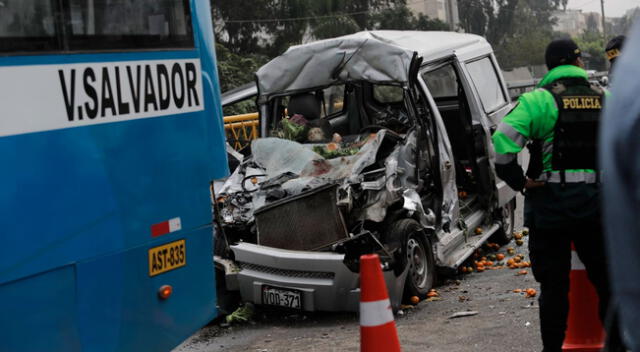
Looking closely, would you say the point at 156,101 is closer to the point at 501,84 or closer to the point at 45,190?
the point at 45,190

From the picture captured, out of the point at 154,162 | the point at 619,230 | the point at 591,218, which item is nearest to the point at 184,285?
the point at 154,162

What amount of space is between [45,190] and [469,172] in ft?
20.9

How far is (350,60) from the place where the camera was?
348 inches

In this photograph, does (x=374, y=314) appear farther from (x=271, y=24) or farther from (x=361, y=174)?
(x=271, y=24)

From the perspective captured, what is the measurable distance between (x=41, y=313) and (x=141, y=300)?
727 mm

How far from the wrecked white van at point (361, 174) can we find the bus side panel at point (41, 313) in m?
2.91

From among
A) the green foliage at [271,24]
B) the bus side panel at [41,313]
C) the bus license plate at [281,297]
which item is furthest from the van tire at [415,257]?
the green foliage at [271,24]

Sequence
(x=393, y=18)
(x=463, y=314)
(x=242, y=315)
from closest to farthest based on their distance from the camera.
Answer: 1. (x=463, y=314)
2. (x=242, y=315)
3. (x=393, y=18)

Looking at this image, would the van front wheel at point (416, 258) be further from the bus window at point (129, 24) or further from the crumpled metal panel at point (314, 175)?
the bus window at point (129, 24)

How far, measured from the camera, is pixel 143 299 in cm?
500

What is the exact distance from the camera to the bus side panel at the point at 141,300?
464 centimetres

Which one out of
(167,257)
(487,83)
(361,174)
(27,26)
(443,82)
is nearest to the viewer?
(27,26)

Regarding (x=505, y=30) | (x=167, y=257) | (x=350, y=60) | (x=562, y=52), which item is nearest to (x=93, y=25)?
(x=167, y=257)

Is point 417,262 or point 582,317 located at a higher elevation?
point 582,317
